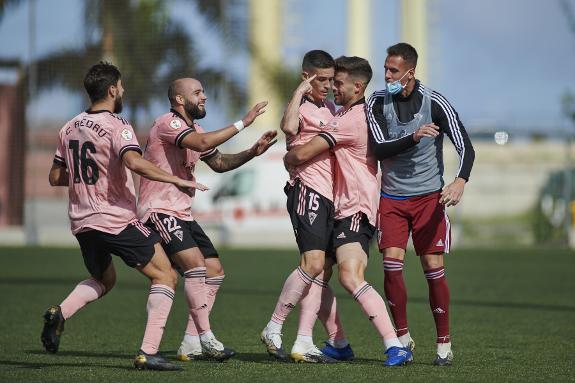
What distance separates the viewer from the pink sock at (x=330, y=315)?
916cm

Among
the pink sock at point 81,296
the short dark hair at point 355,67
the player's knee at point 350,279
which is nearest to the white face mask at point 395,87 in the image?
the short dark hair at point 355,67

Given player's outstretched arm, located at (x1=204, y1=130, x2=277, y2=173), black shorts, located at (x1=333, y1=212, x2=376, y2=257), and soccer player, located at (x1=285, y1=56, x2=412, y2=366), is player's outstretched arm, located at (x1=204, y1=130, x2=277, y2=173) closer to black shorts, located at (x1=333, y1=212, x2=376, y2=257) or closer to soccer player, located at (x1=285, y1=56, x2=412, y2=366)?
soccer player, located at (x1=285, y1=56, x2=412, y2=366)

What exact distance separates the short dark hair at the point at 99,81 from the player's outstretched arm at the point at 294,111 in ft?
4.24

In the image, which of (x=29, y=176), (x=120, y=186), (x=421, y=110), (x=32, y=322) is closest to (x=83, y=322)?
(x=32, y=322)

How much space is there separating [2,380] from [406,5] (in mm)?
35876

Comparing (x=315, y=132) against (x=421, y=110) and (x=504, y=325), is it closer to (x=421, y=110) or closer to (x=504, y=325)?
(x=421, y=110)

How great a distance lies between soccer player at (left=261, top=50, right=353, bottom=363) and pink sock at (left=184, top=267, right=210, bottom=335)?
1.60 ft

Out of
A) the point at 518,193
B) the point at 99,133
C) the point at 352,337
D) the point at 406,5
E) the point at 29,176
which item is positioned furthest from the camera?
the point at 406,5

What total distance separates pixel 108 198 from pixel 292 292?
1539 millimetres

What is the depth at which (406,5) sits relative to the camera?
139ft

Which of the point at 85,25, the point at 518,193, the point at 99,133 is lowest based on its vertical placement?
the point at 518,193

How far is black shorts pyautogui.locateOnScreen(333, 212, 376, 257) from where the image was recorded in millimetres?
8797

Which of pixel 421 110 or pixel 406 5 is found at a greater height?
pixel 406 5

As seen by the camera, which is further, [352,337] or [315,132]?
[352,337]
